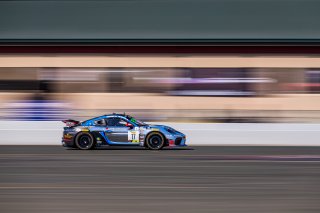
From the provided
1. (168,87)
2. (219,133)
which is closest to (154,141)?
(219,133)

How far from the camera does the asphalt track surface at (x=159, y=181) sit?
33.2 feet

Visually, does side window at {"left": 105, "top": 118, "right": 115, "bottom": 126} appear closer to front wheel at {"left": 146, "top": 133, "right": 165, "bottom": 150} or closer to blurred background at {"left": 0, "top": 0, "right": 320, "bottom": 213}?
front wheel at {"left": 146, "top": 133, "right": 165, "bottom": 150}

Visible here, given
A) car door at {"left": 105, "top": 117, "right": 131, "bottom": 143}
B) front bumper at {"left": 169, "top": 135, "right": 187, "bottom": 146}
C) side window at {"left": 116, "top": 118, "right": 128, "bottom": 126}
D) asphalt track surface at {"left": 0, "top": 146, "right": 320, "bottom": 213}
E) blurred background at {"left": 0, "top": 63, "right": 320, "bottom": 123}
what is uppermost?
blurred background at {"left": 0, "top": 63, "right": 320, "bottom": 123}

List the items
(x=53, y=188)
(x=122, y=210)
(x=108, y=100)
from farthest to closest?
(x=108, y=100)
(x=53, y=188)
(x=122, y=210)

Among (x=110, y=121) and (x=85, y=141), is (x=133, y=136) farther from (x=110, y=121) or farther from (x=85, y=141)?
(x=85, y=141)

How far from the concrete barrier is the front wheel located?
272cm

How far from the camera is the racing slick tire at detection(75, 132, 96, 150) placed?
21375 millimetres

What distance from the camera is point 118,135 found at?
21.5m

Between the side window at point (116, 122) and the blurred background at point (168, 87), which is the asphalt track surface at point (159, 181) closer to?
the side window at point (116, 122)

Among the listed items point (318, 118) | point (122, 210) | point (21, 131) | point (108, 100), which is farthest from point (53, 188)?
point (108, 100)
